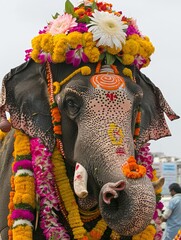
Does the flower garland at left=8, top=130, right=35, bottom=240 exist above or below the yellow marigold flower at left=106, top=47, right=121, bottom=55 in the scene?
below

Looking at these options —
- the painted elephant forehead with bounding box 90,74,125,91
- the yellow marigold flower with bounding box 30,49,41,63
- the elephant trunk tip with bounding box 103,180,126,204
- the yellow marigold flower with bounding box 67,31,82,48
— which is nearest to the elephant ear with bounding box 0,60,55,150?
the yellow marigold flower with bounding box 30,49,41,63

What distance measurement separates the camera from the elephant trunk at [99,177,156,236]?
4953mm

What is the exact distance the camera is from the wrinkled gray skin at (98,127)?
5023mm

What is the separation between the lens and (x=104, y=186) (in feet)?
16.8

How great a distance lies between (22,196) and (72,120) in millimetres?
711

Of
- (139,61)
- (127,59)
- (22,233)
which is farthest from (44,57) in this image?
(22,233)

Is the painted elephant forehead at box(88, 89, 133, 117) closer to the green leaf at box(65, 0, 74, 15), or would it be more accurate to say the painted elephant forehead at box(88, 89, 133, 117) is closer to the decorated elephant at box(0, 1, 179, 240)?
the decorated elephant at box(0, 1, 179, 240)

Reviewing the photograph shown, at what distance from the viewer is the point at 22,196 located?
592 cm

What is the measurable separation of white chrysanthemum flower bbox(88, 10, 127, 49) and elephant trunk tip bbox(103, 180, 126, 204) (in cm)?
138

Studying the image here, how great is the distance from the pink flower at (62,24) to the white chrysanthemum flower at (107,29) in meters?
0.16

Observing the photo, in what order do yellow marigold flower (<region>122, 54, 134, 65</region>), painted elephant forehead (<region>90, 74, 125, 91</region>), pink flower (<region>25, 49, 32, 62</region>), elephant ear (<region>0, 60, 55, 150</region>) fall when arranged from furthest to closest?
pink flower (<region>25, 49, 32, 62</region>), elephant ear (<region>0, 60, 55, 150</region>), yellow marigold flower (<region>122, 54, 134, 65</region>), painted elephant forehead (<region>90, 74, 125, 91</region>)

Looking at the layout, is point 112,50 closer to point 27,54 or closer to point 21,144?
point 27,54

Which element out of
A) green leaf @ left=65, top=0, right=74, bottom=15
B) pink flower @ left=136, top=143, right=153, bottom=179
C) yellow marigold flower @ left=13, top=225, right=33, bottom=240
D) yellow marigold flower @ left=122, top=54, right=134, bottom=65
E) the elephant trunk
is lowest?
yellow marigold flower @ left=13, top=225, right=33, bottom=240

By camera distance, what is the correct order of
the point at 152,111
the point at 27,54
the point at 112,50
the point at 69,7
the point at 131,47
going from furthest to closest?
1. the point at 152,111
2. the point at 27,54
3. the point at 69,7
4. the point at 131,47
5. the point at 112,50
